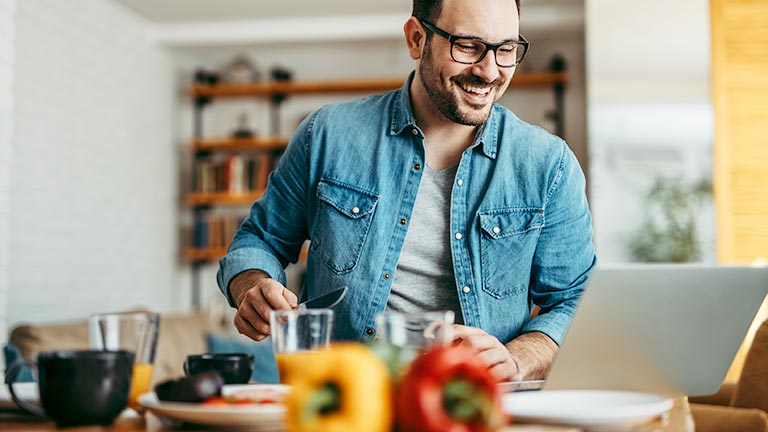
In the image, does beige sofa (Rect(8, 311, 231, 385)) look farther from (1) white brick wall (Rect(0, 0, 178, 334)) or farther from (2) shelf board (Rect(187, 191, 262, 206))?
(2) shelf board (Rect(187, 191, 262, 206))

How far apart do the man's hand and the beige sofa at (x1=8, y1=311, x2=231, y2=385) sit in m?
1.57

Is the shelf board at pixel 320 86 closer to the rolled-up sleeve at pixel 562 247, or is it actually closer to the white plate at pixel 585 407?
the rolled-up sleeve at pixel 562 247

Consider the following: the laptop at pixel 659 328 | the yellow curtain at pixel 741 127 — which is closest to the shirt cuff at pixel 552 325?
the laptop at pixel 659 328

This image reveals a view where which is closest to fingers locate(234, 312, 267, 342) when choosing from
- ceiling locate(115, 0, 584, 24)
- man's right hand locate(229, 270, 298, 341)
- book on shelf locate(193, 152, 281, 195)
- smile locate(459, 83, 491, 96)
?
man's right hand locate(229, 270, 298, 341)

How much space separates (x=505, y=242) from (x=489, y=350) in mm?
502

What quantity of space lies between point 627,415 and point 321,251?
3.27 ft

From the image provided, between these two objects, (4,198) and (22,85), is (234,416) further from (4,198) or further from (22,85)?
(22,85)

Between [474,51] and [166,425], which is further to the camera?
[474,51]

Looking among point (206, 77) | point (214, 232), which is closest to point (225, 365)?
point (214, 232)

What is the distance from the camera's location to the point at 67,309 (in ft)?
14.9

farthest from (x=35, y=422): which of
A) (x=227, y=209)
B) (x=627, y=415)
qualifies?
(x=227, y=209)

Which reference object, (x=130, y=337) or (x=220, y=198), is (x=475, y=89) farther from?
(x=220, y=198)

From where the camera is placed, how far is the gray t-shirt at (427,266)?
5.55 ft

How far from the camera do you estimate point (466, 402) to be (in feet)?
2.22
